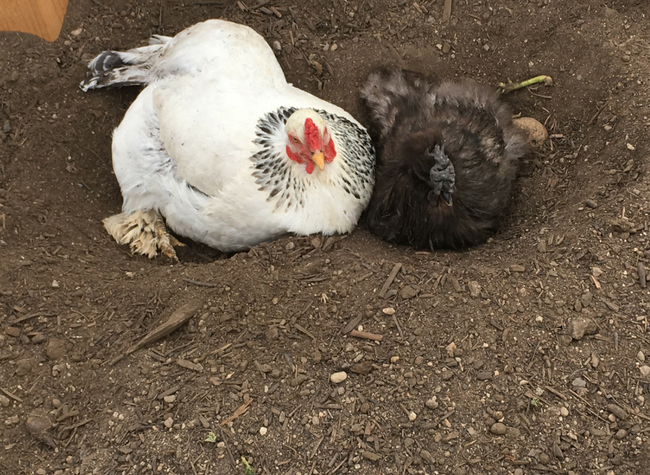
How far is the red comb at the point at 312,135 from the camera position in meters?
2.47

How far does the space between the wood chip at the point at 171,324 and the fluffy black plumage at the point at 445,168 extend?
47.2 inches

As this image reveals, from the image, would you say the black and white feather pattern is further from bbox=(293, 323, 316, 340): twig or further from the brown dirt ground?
bbox=(293, 323, 316, 340): twig

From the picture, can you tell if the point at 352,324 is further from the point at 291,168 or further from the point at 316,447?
the point at 291,168

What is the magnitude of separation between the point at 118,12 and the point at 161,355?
2.80m

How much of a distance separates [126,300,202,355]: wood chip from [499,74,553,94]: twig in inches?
103

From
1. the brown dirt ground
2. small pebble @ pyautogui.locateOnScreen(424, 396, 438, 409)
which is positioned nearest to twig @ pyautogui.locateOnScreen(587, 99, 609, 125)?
the brown dirt ground

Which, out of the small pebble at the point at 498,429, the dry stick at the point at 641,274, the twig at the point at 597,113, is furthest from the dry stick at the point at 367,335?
the twig at the point at 597,113

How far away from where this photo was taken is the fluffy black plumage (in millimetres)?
2773

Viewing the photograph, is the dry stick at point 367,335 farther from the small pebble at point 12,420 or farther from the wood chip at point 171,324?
the small pebble at point 12,420

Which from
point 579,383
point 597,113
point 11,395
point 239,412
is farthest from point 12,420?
point 597,113

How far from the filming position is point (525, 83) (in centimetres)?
346

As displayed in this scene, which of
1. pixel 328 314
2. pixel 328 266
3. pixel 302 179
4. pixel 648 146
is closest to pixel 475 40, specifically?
pixel 648 146

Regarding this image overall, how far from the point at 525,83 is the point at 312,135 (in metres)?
1.85

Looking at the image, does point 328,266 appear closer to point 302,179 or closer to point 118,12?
point 302,179
